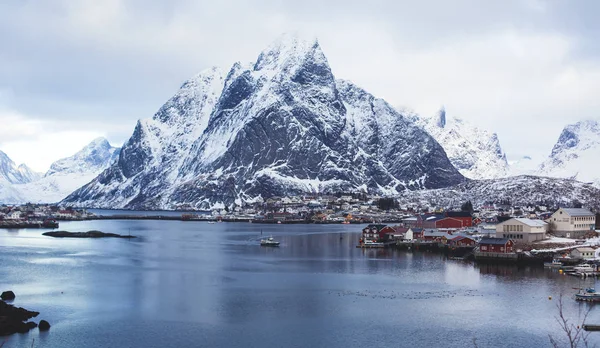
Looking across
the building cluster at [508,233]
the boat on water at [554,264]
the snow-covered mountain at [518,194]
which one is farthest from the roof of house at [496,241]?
the snow-covered mountain at [518,194]

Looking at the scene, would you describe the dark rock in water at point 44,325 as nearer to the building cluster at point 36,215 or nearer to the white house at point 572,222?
the white house at point 572,222

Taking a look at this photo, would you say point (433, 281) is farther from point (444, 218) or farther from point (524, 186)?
point (524, 186)

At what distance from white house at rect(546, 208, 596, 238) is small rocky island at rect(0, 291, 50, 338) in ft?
189

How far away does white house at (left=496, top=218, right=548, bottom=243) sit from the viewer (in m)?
69.1

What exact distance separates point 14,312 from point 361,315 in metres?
20.1

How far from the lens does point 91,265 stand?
63.7m

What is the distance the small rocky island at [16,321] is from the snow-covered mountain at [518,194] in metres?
114

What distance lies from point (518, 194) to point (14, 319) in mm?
143539

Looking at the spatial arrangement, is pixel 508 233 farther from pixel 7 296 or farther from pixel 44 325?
pixel 44 325

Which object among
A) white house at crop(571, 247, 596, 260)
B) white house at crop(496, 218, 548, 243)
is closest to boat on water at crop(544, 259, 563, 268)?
white house at crop(571, 247, 596, 260)

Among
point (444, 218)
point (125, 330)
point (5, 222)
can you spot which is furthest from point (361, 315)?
point (5, 222)

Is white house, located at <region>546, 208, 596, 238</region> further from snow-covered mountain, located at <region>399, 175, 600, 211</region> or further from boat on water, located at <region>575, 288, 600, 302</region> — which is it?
snow-covered mountain, located at <region>399, 175, 600, 211</region>

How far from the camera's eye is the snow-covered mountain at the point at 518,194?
146 m

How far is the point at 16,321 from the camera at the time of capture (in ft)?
118
